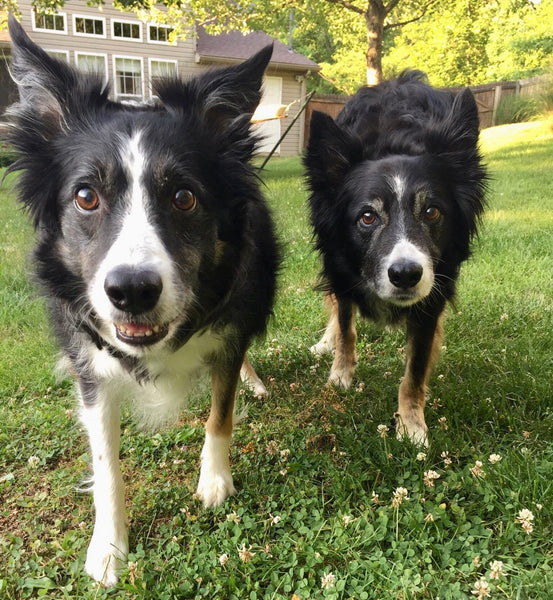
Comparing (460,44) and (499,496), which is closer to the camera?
(499,496)

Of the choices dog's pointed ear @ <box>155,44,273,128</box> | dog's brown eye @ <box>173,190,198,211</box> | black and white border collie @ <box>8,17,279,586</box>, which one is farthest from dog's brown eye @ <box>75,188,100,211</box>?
dog's pointed ear @ <box>155,44,273,128</box>

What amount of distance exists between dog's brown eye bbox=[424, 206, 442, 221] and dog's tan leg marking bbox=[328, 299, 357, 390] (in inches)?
37.4

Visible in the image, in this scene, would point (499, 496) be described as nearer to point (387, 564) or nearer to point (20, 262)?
point (387, 564)

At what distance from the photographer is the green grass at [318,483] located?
2.15 metres

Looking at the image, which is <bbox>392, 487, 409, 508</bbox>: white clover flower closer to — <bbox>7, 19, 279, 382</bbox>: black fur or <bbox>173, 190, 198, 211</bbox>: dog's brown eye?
<bbox>7, 19, 279, 382</bbox>: black fur

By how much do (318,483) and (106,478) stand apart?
1.12 m

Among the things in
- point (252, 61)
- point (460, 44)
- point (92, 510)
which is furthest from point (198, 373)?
point (460, 44)

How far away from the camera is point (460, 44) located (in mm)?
31906

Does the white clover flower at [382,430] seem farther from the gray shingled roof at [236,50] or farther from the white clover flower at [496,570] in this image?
the gray shingled roof at [236,50]

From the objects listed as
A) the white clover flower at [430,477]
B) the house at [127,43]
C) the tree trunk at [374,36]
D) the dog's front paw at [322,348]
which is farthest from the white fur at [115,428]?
the house at [127,43]

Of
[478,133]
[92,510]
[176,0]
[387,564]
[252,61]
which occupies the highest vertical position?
[176,0]

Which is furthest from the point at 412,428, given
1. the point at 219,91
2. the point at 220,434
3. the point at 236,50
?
the point at 236,50

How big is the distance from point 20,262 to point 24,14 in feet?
62.7

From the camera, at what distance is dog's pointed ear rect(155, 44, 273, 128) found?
232 centimetres
